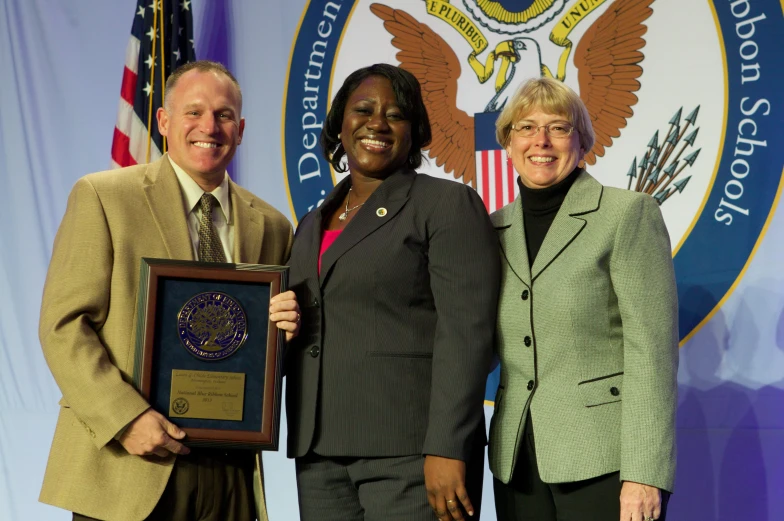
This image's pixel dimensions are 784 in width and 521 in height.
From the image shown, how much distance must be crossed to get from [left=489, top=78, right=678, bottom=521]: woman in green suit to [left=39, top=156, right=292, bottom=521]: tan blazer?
0.81 metres

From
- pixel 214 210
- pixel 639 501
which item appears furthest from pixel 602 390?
pixel 214 210

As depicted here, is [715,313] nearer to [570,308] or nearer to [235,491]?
[570,308]

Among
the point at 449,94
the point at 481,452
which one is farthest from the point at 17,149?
the point at 481,452

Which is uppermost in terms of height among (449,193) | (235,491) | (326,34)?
(326,34)

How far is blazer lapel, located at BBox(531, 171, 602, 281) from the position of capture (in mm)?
2020

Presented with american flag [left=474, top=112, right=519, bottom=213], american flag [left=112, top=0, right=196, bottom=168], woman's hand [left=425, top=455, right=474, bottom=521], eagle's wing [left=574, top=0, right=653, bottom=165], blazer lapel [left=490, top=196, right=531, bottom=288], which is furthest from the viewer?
american flag [left=112, top=0, right=196, bottom=168]

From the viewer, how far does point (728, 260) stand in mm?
3148

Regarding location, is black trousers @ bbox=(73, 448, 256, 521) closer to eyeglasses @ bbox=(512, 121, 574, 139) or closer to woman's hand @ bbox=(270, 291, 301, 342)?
woman's hand @ bbox=(270, 291, 301, 342)

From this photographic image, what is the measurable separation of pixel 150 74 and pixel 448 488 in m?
2.91

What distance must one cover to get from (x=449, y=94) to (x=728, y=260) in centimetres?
133

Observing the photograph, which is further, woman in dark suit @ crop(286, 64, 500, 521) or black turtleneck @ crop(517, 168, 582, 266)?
black turtleneck @ crop(517, 168, 582, 266)

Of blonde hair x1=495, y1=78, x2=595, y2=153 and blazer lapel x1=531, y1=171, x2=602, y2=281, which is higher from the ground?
blonde hair x1=495, y1=78, x2=595, y2=153

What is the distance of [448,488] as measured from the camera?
1.82m

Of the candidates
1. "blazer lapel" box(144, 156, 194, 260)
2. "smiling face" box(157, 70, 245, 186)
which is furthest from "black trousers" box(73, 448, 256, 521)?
"smiling face" box(157, 70, 245, 186)
